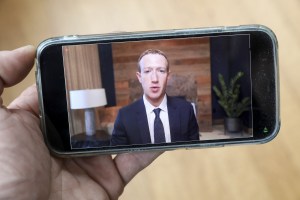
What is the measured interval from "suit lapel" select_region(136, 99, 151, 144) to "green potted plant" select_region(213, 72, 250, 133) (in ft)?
0.29

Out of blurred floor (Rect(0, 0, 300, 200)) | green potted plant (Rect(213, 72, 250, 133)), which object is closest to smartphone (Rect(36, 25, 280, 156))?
green potted plant (Rect(213, 72, 250, 133))

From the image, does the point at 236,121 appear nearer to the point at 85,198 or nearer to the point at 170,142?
the point at 170,142

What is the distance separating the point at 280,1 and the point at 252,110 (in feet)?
1.43

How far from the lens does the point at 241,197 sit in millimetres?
682

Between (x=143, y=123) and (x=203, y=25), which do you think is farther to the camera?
(x=203, y=25)

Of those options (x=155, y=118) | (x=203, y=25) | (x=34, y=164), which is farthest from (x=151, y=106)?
(x=203, y=25)

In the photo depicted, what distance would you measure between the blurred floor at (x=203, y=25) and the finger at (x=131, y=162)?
259mm

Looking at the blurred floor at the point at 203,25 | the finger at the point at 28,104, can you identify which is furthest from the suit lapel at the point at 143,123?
the blurred floor at the point at 203,25

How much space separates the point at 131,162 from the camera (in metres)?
0.43

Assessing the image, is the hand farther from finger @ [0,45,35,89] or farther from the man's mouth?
the man's mouth

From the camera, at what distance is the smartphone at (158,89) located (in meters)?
0.35

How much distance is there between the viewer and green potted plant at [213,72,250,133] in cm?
36

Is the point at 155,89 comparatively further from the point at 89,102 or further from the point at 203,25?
the point at 203,25

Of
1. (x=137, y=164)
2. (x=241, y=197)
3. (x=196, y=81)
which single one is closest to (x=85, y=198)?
(x=137, y=164)
